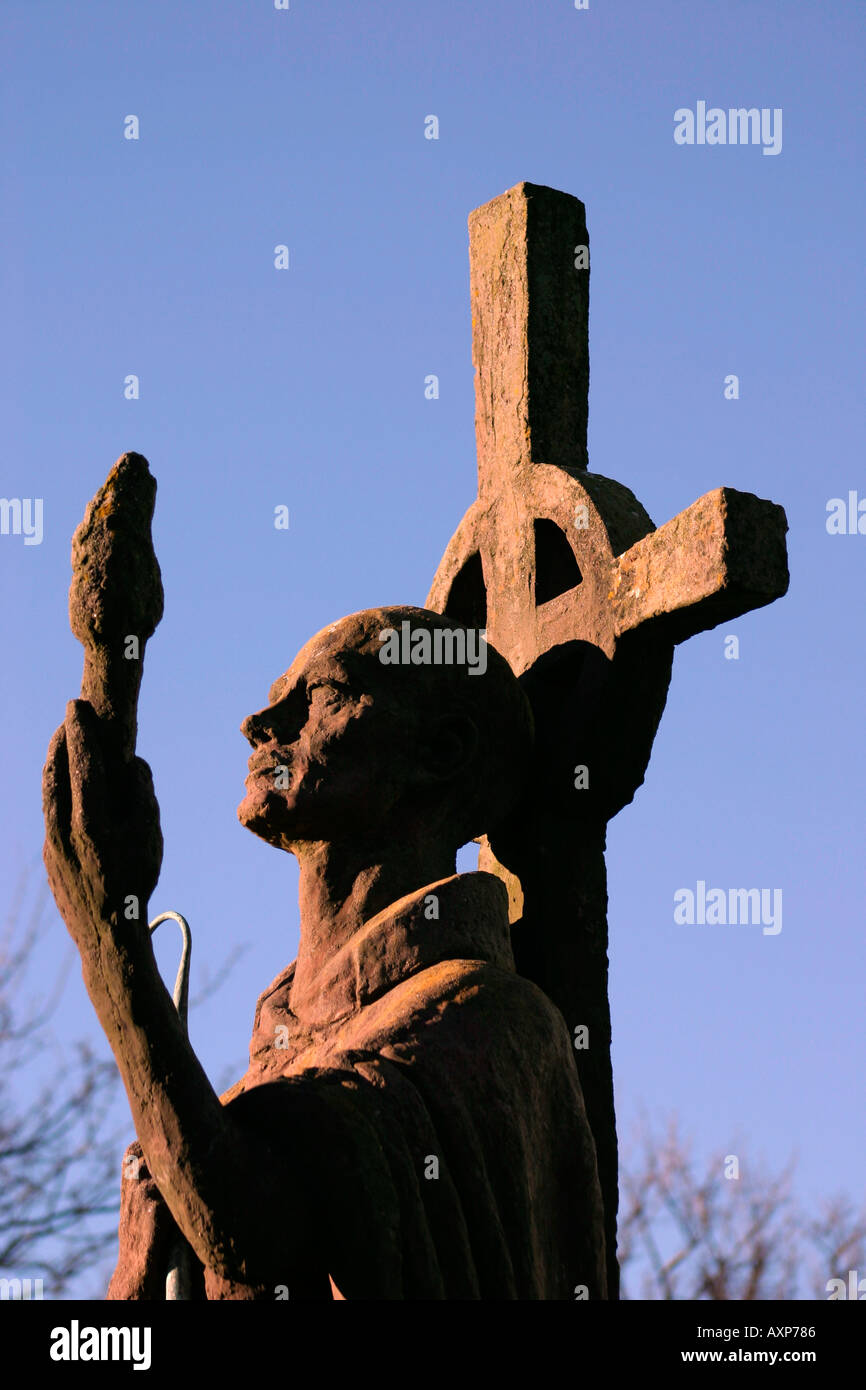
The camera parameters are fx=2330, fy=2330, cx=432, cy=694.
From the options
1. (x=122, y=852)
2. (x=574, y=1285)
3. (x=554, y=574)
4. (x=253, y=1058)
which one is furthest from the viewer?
(x=554, y=574)

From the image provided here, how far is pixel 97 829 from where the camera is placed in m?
5.38

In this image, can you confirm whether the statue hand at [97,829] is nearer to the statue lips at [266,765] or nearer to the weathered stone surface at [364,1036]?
the weathered stone surface at [364,1036]

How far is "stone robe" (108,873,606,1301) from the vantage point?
5.46 m

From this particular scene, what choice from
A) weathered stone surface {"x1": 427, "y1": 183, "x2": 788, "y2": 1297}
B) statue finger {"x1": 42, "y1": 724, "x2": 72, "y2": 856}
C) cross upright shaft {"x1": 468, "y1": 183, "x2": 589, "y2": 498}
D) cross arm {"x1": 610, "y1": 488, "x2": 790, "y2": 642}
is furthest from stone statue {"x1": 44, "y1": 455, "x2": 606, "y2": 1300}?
cross upright shaft {"x1": 468, "y1": 183, "x2": 589, "y2": 498}

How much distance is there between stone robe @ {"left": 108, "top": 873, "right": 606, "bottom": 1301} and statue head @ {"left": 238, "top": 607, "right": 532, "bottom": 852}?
0.36 meters

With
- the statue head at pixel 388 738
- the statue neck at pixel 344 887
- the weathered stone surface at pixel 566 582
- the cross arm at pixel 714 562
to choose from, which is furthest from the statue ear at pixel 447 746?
the cross arm at pixel 714 562

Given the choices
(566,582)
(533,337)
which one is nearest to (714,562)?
(566,582)

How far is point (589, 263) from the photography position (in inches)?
301

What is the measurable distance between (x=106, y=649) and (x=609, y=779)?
6.34 feet

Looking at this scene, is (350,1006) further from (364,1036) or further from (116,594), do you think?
(116,594)

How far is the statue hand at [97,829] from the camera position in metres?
5.39

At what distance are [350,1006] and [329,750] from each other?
0.74m

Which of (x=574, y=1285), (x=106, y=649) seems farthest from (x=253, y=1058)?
(x=106, y=649)
